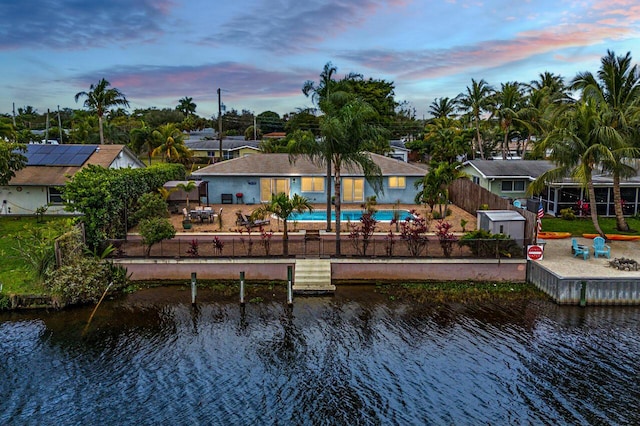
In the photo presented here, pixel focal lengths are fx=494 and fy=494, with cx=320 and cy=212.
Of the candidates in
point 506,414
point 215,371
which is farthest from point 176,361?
point 506,414

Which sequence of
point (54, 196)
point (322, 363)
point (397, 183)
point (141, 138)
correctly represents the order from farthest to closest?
point (141, 138) < point (397, 183) < point (54, 196) < point (322, 363)

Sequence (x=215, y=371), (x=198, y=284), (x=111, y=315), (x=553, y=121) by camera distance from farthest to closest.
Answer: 1. (x=553, y=121)
2. (x=198, y=284)
3. (x=111, y=315)
4. (x=215, y=371)

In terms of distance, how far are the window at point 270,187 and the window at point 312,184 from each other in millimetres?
1235

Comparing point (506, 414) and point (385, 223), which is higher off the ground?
point (385, 223)

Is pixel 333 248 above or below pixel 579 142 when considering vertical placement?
below

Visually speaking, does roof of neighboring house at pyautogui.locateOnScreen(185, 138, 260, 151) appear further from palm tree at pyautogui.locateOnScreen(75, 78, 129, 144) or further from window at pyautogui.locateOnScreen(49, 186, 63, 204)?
window at pyautogui.locateOnScreen(49, 186, 63, 204)

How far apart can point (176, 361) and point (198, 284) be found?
20.8 feet

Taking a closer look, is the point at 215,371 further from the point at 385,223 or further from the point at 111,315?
the point at 385,223

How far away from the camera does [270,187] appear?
35.9 metres

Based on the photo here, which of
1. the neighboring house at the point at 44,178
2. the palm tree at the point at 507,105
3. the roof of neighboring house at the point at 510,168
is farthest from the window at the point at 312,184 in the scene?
the palm tree at the point at 507,105

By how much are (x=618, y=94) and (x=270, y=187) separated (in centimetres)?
2254

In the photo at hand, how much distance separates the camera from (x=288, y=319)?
18.2 m

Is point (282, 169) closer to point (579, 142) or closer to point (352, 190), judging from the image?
point (352, 190)

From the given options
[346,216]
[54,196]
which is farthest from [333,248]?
[54,196]
